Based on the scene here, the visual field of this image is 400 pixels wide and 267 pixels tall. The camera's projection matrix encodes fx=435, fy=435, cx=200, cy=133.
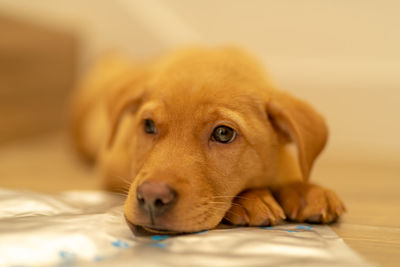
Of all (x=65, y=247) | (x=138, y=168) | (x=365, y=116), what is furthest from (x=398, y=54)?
(x=65, y=247)

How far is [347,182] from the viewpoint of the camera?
Answer: 156 inches

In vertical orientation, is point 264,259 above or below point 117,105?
below

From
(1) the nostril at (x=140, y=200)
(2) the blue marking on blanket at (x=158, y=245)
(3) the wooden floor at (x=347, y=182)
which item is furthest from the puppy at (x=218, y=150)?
(3) the wooden floor at (x=347, y=182)

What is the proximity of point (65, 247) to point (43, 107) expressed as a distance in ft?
15.6

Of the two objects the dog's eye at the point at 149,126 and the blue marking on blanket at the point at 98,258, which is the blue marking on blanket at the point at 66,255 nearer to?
the blue marking on blanket at the point at 98,258

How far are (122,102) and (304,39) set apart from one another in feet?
14.0

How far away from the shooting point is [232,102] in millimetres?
2531

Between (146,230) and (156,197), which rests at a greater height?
(156,197)

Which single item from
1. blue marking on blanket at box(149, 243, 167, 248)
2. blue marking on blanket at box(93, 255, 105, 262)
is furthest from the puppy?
blue marking on blanket at box(93, 255, 105, 262)

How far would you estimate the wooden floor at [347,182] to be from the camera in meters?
2.21

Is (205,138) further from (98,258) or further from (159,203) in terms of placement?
(98,258)

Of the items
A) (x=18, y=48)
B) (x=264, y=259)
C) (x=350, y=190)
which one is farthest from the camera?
(x=18, y=48)

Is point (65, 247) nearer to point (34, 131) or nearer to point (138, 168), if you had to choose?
point (138, 168)

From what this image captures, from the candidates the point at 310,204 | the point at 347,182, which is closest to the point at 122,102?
the point at 310,204
